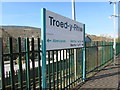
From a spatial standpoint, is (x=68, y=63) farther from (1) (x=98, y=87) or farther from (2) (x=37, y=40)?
(2) (x=37, y=40)

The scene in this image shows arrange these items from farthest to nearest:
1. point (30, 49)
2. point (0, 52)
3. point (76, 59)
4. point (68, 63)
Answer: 1. point (76, 59)
2. point (68, 63)
3. point (30, 49)
4. point (0, 52)

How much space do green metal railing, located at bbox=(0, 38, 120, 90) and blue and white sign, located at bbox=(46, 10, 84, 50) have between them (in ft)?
0.74

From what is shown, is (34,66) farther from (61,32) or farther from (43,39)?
(61,32)

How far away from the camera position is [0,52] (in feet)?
8.36

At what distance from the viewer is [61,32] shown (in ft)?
15.2

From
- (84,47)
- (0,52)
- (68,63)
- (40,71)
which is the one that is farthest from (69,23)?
(0,52)

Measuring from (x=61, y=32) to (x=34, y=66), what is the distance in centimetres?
158

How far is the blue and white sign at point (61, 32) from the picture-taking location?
3910 mm

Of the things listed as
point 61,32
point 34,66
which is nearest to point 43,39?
point 34,66

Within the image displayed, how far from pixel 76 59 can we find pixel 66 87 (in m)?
1.44

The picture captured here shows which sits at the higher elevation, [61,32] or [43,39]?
[61,32]

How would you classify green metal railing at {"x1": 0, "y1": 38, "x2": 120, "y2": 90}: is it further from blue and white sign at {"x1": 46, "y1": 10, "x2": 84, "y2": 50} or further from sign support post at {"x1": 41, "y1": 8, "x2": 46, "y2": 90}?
blue and white sign at {"x1": 46, "y1": 10, "x2": 84, "y2": 50}

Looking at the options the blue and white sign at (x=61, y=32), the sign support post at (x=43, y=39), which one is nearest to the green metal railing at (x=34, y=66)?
the sign support post at (x=43, y=39)

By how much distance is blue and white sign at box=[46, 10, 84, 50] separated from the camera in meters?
3.91
